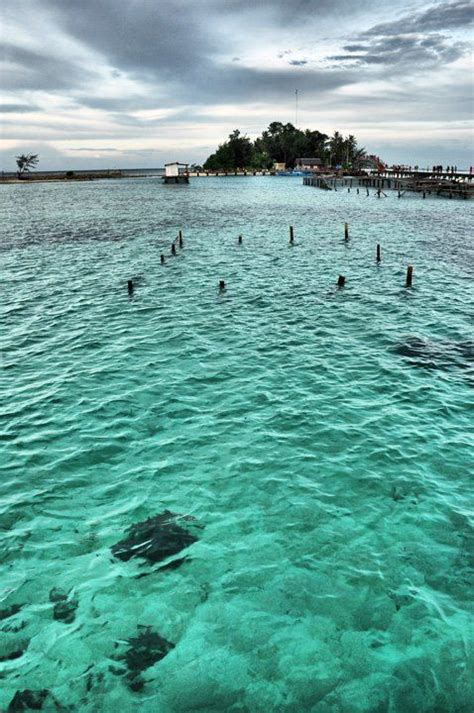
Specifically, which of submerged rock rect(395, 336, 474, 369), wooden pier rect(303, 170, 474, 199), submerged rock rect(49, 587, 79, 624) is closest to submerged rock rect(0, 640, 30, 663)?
submerged rock rect(49, 587, 79, 624)

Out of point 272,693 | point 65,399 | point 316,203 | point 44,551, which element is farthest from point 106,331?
point 316,203

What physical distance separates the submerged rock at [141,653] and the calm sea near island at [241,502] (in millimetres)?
38

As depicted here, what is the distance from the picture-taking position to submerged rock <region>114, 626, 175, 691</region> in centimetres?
880

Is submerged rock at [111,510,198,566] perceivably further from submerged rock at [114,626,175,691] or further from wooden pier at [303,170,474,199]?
wooden pier at [303,170,474,199]

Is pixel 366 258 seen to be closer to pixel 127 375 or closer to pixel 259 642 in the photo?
pixel 127 375

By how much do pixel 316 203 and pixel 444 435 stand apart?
3613 inches

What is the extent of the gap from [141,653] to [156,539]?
295 centimetres

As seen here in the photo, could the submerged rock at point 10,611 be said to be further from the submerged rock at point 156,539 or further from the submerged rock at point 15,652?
the submerged rock at point 156,539

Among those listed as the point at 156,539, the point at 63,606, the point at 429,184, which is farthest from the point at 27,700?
the point at 429,184

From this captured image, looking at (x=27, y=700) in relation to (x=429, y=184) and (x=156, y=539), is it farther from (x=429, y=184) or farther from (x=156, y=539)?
(x=429, y=184)

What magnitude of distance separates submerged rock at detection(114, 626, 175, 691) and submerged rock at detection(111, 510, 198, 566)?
1.89 metres

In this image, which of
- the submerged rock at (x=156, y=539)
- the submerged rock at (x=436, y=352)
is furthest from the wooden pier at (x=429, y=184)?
the submerged rock at (x=156, y=539)

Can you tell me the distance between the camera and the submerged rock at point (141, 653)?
28.9 ft

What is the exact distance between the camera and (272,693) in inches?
335
